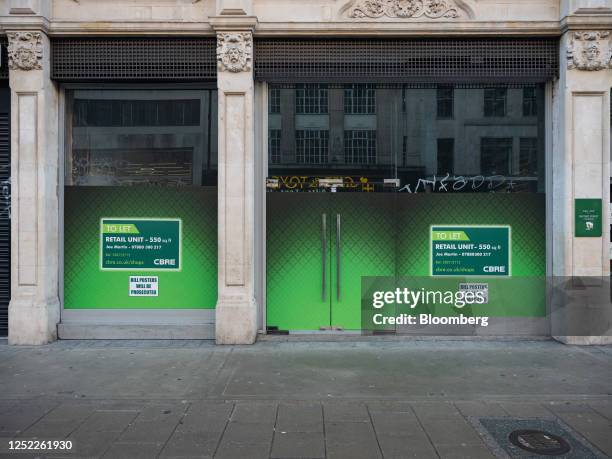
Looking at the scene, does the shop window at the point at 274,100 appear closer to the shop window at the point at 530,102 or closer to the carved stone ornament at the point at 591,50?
the shop window at the point at 530,102

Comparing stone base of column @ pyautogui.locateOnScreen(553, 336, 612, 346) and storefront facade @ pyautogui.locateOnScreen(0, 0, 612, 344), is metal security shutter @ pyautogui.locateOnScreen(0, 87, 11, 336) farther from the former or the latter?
stone base of column @ pyautogui.locateOnScreen(553, 336, 612, 346)

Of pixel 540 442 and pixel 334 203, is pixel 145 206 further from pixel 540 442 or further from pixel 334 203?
pixel 540 442

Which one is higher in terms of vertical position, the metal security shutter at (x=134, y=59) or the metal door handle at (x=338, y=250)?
the metal security shutter at (x=134, y=59)

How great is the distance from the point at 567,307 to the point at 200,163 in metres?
6.79

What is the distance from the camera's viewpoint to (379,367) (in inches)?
296

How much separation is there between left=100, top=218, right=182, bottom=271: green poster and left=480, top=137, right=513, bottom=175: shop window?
5498 millimetres

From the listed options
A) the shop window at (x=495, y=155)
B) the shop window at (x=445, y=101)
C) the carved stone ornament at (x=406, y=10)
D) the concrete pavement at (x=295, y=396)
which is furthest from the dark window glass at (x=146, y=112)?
the shop window at (x=495, y=155)

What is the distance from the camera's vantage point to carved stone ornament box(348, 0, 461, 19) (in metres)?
9.10

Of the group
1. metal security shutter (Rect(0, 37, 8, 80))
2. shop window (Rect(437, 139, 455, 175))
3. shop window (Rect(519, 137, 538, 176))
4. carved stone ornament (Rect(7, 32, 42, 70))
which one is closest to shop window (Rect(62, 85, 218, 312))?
carved stone ornament (Rect(7, 32, 42, 70))

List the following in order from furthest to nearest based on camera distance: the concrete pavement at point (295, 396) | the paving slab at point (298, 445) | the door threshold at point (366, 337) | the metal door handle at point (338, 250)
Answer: the metal door handle at point (338, 250) → the door threshold at point (366, 337) → the concrete pavement at point (295, 396) → the paving slab at point (298, 445)

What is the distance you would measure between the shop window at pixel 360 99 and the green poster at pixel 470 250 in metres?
2.42

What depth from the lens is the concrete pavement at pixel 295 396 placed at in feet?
16.1

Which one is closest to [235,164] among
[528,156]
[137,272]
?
[137,272]

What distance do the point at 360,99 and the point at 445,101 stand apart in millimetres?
1503
